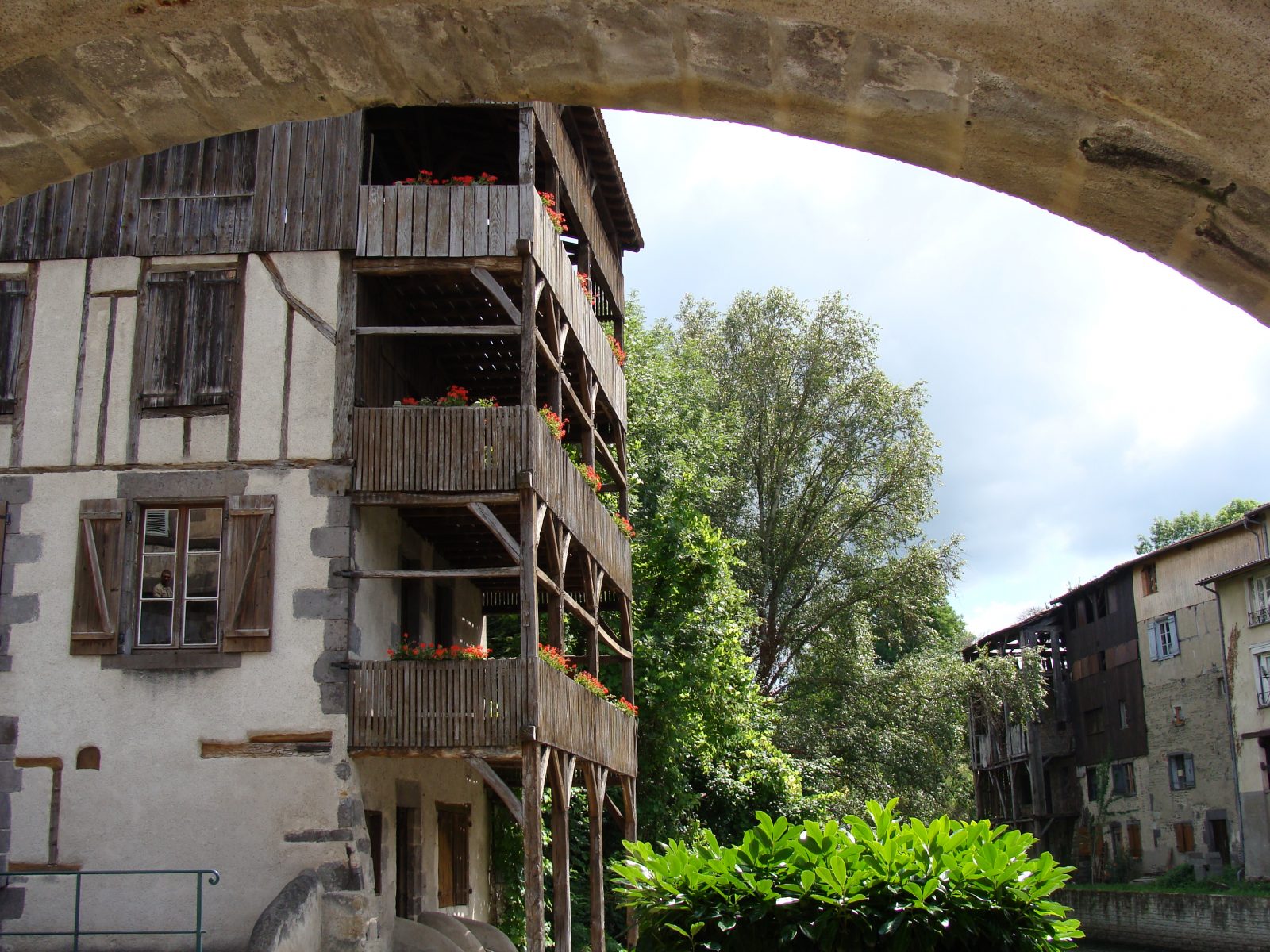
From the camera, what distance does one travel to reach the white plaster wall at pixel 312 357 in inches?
555

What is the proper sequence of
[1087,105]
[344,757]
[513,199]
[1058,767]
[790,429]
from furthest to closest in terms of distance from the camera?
[1058,767] → [790,429] → [513,199] → [344,757] → [1087,105]

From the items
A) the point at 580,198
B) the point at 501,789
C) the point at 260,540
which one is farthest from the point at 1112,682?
the point at 260,540

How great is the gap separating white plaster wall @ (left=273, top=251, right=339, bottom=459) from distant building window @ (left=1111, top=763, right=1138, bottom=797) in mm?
34273

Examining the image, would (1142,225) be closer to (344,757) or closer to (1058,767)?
(344,757)

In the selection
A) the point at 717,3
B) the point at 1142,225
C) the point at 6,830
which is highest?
the point at 717,3

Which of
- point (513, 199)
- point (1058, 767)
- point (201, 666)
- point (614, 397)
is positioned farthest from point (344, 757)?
point (1058, 767)

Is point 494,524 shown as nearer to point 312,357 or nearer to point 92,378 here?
point 312,357

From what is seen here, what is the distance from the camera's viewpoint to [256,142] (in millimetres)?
14727

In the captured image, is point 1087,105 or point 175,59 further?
point 175,59

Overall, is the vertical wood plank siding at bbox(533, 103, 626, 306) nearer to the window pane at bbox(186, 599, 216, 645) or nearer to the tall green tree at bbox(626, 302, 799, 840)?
the tall green tree at bbox(626, 302, 799, 840)

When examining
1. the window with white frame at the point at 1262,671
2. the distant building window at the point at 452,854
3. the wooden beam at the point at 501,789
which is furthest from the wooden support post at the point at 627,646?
the window with white frame at the point at 1262,671

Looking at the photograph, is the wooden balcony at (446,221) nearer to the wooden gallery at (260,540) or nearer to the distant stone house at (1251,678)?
the wooden gallery at (260,540)

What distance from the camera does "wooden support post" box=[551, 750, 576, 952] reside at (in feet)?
47.0

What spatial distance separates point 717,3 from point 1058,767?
4856 cm
